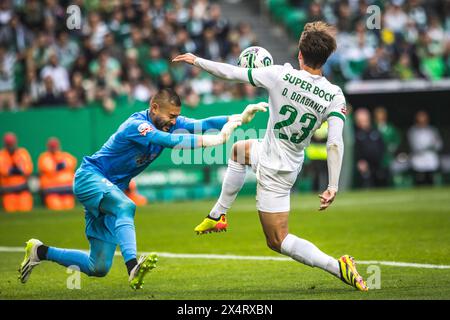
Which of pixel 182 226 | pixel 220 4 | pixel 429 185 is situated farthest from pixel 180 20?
pixel 182 226

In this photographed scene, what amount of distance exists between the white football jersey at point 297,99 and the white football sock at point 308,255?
2.98 feet

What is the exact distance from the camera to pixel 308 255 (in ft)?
28.6

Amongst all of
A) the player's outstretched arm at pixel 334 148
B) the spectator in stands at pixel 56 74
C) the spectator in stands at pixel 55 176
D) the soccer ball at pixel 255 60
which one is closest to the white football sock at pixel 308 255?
the player's outstretched arm at pixel 334 148

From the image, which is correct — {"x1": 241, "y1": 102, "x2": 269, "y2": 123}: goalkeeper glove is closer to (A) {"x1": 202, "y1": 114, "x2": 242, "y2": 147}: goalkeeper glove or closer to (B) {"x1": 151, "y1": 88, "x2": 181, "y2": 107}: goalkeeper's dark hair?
(A) {"x1": 202, "y1": 114, "x2": 242, "y2": 147}: goalkeeper glove

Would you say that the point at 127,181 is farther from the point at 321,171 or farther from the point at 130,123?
the point at 321,171

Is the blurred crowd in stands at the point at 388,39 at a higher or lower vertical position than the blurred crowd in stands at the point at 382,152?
higher

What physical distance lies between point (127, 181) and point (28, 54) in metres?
13.3

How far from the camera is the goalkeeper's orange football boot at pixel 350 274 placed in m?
8.59

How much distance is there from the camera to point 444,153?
25750mm

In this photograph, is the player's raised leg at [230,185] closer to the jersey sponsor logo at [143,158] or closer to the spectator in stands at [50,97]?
the jersey sponsor logo at [143,158]

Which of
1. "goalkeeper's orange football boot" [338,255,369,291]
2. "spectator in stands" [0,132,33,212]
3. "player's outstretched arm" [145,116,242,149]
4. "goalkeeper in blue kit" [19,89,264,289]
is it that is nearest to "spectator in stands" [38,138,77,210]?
"spectator in stands" [0,132,33,212]

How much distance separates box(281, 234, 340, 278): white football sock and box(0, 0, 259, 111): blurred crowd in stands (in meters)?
13.3

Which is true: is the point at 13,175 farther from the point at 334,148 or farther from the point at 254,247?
the point at 334,148

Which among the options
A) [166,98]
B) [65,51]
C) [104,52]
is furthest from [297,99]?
[65,51]
